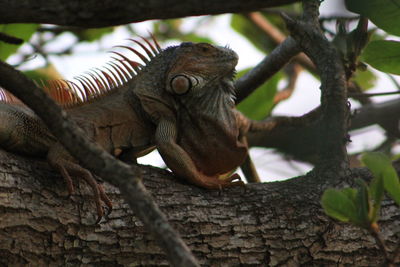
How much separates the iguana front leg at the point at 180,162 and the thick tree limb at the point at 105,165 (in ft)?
4.76

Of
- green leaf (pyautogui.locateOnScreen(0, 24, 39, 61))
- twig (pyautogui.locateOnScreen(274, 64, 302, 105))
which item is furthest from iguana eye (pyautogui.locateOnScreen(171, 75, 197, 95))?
twig (pyautogui.locateOnScreen(274, 64, 302, 105))

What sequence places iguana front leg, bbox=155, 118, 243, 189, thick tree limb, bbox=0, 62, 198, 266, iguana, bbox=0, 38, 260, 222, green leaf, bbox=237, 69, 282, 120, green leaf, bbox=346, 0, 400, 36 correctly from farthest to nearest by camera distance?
green leaf, bbox=237, 69, 282, 120, iguana, bbox=0, 38, 260, 222, iguana front leg, bbox=155, 118, 243, 189, green leaf, bbox=346, 0, 400, 36, thick tree limb, bbox=0, 62, 198, 266

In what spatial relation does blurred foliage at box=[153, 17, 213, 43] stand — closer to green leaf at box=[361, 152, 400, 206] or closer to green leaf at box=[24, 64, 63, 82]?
green leaf at box=[24, 64, 63, 82]

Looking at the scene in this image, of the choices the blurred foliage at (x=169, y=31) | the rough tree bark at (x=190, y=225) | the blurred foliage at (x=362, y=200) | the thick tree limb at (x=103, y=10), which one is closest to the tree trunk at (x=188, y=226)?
the rough tree bark at (x=190, y=225)

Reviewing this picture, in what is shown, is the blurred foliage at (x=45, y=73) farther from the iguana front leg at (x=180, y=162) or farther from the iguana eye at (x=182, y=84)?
the iguana front leg at (x=180, y=162)

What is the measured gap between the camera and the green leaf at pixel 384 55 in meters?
3.46

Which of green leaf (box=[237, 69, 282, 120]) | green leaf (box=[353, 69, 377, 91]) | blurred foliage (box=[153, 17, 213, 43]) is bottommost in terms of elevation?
green leaf (box=[237, 69, 282, 120])

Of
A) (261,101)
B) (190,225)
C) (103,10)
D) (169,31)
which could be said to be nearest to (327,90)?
(190,225)

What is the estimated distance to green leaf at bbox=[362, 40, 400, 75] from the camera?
346 cm

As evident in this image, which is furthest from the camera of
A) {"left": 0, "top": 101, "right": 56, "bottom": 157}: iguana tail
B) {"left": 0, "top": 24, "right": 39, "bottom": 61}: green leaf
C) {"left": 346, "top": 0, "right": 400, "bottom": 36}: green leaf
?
{"left": 0, "top": 24, "right": 39, "bottom": 61}: green leaf

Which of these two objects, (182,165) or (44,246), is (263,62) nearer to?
(182,165)

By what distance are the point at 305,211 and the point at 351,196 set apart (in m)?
1.03

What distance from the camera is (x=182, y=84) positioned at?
4.43 m

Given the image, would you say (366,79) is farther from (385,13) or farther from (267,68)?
(385,13)
